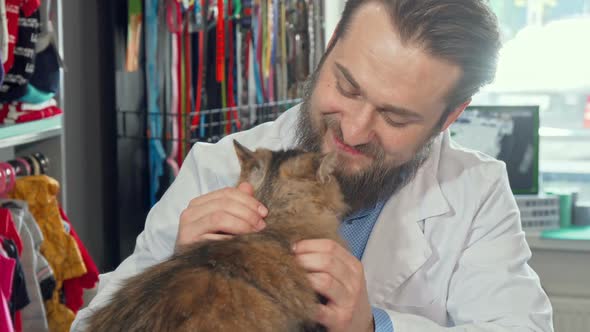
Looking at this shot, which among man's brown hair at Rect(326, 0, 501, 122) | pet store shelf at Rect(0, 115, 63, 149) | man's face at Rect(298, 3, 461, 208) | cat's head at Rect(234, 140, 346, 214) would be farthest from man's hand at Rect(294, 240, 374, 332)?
pet store shelf at Rect(0, 115, 63, 149)

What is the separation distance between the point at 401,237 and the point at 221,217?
1.55 ft

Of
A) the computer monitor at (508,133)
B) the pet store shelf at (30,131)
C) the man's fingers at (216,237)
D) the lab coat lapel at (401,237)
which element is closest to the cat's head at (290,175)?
the man's fingers at (216,237)

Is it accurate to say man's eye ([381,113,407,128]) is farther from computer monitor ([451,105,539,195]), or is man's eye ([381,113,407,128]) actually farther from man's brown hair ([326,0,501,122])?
computer monitor ([451,105,539,195])

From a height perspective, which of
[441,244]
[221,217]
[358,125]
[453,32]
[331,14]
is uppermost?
[331,14]

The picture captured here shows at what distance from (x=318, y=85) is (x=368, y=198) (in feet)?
0.84

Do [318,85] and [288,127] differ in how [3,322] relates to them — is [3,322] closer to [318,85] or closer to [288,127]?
[288,127]

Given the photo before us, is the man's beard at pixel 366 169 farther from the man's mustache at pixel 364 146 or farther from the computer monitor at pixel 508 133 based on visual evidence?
the computer monitor at pixel 508 133

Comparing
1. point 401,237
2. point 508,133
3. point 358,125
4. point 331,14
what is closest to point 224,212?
point 358,125

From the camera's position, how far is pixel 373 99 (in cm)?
128

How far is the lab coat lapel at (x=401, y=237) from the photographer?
1473 mm

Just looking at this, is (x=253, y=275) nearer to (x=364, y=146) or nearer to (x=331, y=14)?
(x=364, y=146)

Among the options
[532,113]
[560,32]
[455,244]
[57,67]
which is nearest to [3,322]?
[57,67]

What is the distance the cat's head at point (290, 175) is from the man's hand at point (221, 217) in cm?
7

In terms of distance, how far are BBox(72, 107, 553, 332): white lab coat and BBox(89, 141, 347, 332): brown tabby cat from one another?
25cm
